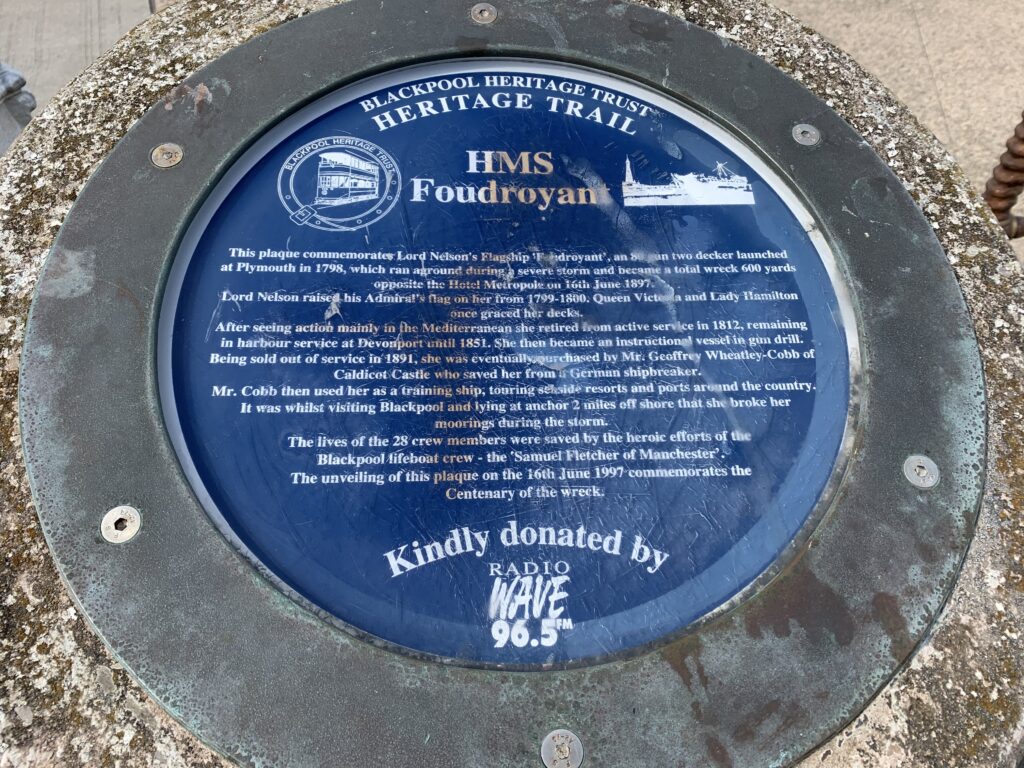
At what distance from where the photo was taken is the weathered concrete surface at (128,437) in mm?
1324

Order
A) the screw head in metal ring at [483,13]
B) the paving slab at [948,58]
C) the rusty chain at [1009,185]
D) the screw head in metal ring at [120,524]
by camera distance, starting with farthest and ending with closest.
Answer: the paving slab at [948,58], the rusty chain at [1009,185], the screw head in metal ring at [483,13], the screw head in metal ring at [120,524]

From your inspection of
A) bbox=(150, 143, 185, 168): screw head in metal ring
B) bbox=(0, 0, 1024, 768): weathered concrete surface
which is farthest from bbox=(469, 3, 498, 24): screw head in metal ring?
bbox=(150, 143, 185, 168): screw head in metal ring

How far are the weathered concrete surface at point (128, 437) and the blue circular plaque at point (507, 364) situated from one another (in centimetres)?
31

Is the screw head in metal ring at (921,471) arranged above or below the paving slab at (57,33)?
below

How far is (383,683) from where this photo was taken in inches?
50.8

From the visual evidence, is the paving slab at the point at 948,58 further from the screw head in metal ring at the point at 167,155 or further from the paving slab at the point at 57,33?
the paving slab at the point at 57,33

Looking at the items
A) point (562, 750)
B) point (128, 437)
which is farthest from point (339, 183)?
point (562, 750)

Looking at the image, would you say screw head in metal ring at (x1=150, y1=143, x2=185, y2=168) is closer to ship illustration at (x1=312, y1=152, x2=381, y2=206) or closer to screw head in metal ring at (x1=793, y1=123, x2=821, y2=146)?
ship illustration at (x1=312, y1=152, x2=381, y2=206)

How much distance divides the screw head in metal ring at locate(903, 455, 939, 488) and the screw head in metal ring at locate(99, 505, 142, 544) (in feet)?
4.59

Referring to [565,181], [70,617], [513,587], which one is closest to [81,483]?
[70,617]

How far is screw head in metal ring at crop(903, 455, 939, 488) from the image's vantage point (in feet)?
4.88

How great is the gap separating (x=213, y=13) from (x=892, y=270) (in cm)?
180

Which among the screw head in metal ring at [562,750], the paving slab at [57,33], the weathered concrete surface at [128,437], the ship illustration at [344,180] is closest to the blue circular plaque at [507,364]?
the ship illustration at [344,180]

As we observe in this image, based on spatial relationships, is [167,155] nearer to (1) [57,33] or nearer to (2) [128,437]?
(2) [128,437]
